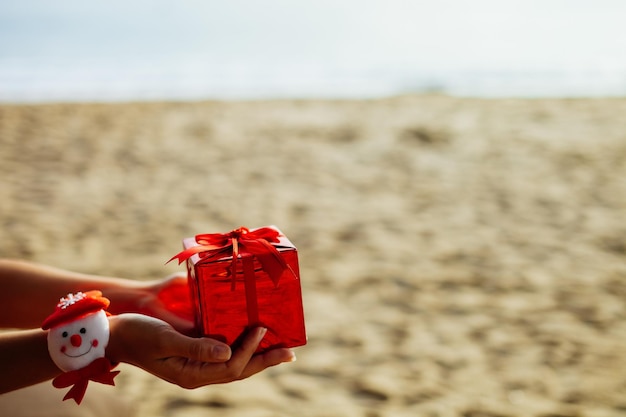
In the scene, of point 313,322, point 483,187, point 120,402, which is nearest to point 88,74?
point 483,187

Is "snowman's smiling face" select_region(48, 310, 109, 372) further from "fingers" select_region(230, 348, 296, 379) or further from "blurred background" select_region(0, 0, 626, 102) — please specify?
"blurred background" select_region(0, 0, 626, 102)

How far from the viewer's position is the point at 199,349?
993 millimetres

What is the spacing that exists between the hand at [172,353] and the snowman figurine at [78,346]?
27mm

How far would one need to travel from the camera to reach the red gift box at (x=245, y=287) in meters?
1.10

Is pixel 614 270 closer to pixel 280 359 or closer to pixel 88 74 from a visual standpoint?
pixel 280 359

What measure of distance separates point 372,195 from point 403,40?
16118 mm

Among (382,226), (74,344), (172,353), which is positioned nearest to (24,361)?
(74,344)

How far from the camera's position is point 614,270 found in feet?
10.6

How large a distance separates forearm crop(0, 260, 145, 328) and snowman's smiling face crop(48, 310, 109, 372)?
295 mm

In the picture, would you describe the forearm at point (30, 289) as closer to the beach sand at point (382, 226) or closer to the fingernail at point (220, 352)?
the fingernail at point (220, 352)

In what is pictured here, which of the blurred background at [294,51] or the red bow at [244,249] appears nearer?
the red bow at [244,249]

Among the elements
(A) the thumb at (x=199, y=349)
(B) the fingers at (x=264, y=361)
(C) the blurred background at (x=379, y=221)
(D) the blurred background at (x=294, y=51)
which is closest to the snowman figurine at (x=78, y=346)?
(A) the thumb at (x=199, y=349)

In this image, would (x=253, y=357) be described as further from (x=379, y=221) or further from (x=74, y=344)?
(x=379, y=221)

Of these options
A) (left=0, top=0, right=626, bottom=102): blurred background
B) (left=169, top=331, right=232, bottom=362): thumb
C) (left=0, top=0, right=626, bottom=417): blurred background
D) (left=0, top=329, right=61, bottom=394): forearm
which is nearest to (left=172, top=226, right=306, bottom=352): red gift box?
(left=169, top=331, right=232, bottom=362): thumb
